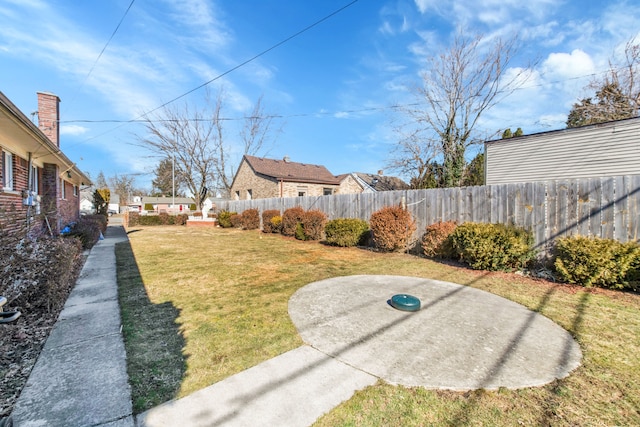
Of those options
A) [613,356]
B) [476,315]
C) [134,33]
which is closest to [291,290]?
[476,315]

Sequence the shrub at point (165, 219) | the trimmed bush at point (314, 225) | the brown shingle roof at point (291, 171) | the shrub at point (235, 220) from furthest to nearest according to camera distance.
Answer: the brown shingle roof at point (291, 171), the shrub at point (165, 219), the shrub at point (235, 220), the trimmed bush at point (314, 225)

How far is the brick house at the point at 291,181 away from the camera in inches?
883

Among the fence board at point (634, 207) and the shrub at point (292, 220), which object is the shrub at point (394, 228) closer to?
the fence board at point (634, 207)

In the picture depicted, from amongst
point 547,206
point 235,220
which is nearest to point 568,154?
point 547,206

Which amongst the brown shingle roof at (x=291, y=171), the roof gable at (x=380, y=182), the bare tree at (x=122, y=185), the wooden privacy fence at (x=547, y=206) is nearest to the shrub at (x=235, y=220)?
the brown shingle roof at (x=291, y=171)

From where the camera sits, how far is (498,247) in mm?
6109

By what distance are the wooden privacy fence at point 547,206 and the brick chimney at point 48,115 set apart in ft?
45.9

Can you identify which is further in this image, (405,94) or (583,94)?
(405,94)

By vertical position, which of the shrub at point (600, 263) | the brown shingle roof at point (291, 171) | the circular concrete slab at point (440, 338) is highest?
the brown shingle roof at point (291, 171)

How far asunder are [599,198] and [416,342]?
5.38 meters

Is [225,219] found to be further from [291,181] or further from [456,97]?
[456,97]

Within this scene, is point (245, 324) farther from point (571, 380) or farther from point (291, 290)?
point (571, 380)

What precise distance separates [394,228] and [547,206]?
369 centimetres

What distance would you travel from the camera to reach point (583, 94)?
51.0 feet
